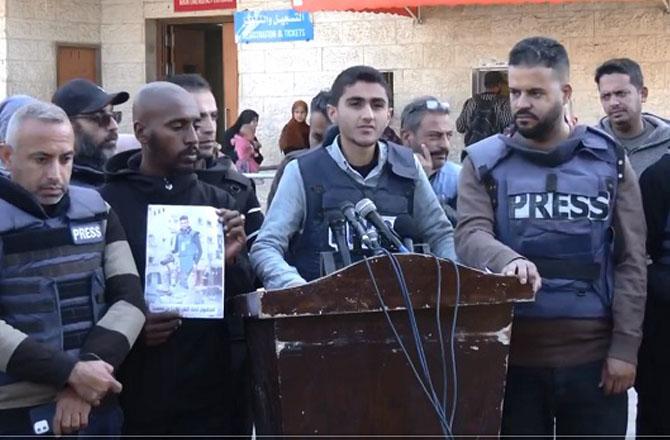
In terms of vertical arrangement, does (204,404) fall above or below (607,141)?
below

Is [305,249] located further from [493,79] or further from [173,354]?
[493,79]

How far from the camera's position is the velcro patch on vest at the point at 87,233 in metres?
3.67

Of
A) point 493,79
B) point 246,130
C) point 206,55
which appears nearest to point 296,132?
point 246,130

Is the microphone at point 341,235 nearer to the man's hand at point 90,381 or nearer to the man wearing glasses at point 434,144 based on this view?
the man's hand at point 90,381

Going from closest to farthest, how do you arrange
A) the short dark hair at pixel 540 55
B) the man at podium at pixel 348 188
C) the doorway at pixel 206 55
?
the short dark hair at pixel 540 55
the man at podium at pixel 348 188
the doorway at pixel 206 55

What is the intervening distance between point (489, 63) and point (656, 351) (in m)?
8.79

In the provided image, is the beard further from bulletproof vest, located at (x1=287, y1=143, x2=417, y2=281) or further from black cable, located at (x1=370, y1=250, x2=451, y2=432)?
black cable, located at (x1=370, y1=250, x2=451, y2=432)

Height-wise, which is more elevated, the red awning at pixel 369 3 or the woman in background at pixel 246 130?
the red awning at pixel 369 3

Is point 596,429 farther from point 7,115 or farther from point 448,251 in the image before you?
point 7,115

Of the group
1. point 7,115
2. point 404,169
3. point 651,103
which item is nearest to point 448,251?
point 404,169

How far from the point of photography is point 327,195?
4043 millimetres

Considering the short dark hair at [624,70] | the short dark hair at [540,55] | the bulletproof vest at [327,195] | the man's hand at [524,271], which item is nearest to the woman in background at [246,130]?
the short dark hair at [624,70]

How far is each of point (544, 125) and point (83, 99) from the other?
7.31ft

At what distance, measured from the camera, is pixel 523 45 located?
399cm
